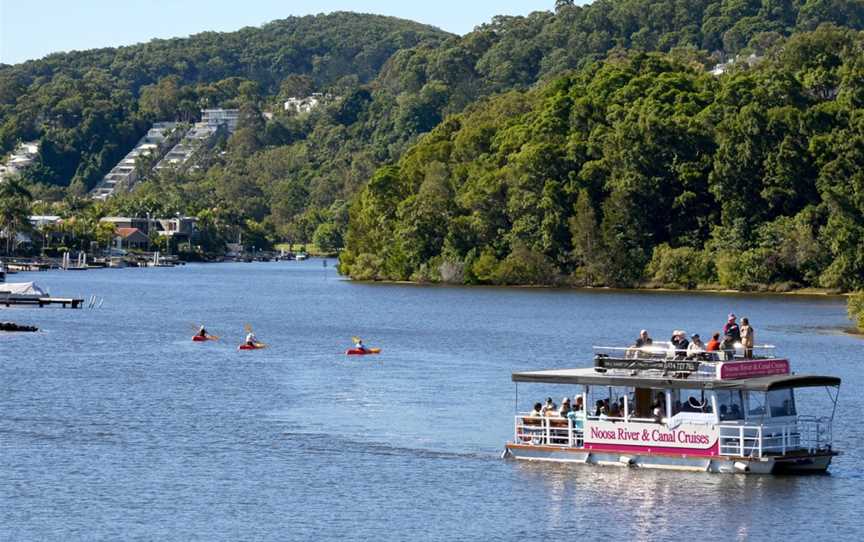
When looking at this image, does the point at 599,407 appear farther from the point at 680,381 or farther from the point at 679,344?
the point at 680,381

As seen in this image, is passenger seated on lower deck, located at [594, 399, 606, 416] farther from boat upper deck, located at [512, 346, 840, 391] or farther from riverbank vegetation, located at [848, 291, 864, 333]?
riverbank vegetation, located at [848, 291, 864, 333]

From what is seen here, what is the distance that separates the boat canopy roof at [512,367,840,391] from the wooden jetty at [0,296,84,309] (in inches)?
3681

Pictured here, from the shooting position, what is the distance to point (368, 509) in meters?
51.5

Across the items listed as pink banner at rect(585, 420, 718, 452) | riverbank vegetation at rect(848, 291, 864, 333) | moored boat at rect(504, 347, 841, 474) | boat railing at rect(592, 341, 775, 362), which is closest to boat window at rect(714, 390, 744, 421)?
moored boat at rect(504, 347, 841, 474)

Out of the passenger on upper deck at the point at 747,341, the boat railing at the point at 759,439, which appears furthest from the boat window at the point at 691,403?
the passenger on upper deck at the point at 747,341

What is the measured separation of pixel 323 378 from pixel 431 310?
54981mm

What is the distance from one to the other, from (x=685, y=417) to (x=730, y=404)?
144 cm

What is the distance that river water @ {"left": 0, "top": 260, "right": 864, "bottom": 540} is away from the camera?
162 ft

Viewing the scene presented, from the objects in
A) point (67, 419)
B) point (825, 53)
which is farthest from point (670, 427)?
point (825, 53)

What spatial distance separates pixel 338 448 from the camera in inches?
2442

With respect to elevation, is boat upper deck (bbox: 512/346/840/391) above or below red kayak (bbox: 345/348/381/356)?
above

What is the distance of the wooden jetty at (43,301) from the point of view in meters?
144

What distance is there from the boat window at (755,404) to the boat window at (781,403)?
0.91 ft

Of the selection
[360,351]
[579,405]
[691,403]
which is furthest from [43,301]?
[691,403]
